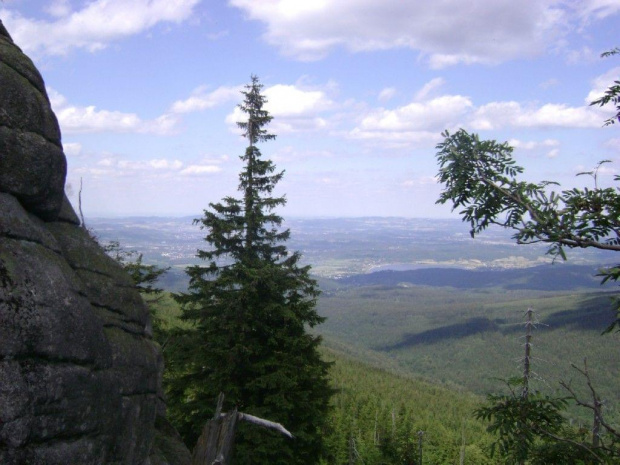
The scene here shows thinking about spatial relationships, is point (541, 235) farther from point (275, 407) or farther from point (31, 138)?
point (275, 407)

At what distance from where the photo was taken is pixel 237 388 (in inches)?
749

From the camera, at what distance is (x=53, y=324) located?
6.91 metres

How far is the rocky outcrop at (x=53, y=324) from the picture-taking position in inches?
254

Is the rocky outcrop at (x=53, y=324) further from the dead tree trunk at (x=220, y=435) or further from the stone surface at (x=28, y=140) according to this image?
the dead tree trunk at (x=220, y=435)

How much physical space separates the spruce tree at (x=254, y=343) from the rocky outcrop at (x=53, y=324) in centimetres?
961

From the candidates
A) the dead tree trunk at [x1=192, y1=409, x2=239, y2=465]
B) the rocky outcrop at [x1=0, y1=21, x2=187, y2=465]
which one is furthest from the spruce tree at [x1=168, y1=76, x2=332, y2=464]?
the dead tree trunk at [x1=192, y1=409, x2=239, y2=465]

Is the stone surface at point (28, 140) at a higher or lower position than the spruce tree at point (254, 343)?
higher

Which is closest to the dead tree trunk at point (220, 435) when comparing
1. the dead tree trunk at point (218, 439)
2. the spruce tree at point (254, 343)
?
the dead tree trunk at point (218, 439)

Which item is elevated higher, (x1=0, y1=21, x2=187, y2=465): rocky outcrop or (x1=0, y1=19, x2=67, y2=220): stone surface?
(x1=0, y1=19, x2=67, y2=220): stone surface

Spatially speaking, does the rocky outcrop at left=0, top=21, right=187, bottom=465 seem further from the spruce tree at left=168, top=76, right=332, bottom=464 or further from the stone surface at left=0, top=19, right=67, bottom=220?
the spruce tree at left=168, top=76, right=332, bottom=464

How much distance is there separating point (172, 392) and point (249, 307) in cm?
592

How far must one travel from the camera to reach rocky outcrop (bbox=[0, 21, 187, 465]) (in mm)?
6449

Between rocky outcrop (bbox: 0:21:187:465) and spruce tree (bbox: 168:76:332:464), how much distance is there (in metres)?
9.61

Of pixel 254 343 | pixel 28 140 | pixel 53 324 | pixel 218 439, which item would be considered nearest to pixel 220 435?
pixel 218 439
